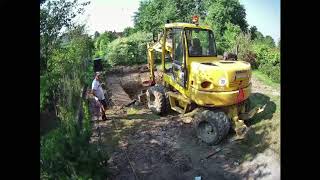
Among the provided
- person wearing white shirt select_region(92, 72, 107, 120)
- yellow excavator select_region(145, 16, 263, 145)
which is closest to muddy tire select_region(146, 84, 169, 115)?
yellow excavator select_region(145, 16, 263, 145)

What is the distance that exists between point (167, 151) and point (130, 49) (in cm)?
90

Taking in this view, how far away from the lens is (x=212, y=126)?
3.77 metres

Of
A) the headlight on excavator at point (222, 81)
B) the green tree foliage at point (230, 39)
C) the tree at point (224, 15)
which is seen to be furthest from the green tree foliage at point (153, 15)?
the headlight on excavator at point (222, 81)

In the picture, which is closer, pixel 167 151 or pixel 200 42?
pixel 167 151

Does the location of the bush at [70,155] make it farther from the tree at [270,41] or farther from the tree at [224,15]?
the tree at [270,41]

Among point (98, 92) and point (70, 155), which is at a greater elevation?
point (98, 92)

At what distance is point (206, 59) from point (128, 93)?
71 cm

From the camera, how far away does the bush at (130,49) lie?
397 cm

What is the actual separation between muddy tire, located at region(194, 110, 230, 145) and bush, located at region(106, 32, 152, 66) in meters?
0.69

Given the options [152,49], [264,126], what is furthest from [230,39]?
[264,126]

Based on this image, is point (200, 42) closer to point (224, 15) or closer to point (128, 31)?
point (224, 15)

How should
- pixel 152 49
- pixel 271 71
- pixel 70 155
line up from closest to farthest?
pixel 70 155 < pixel 271 71 < pixel 152 49
